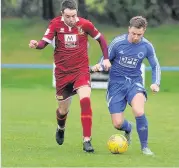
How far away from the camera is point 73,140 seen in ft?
41.6

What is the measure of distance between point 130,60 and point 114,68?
27cm

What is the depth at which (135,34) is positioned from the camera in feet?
35.8

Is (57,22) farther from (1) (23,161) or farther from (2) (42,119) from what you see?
(2) (42,119)

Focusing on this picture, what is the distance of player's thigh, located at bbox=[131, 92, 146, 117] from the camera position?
1080 cm

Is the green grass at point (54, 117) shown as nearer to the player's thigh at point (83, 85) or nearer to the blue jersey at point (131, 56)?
the player's thigh at point (83, 85)

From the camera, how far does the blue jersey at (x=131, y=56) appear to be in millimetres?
11125

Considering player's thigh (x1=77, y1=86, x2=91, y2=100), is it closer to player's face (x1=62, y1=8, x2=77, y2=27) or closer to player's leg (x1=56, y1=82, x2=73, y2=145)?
player's leg (x1=56, y1=82, x2=73, y2=145)

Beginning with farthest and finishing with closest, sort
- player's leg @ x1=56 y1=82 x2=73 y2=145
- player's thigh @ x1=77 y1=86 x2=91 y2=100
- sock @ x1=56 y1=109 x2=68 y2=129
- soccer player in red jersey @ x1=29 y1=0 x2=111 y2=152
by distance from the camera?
sock @ x1=56 y1=109 x2=68 y2=129 → player's leg @ x1=56 y1=82 x2=73 y2=145 → soccer player in red jersey @ x1=29 y1=0 x2=111 y2=152 → player's thigh @ x1=77 y1=86 x2=91 y2=100

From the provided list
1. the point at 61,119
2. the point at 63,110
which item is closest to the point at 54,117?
the point at 61,119

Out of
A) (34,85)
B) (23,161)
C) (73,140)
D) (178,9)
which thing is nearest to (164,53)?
(178,9)

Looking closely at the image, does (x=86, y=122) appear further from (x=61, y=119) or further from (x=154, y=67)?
(x=154, y=67)

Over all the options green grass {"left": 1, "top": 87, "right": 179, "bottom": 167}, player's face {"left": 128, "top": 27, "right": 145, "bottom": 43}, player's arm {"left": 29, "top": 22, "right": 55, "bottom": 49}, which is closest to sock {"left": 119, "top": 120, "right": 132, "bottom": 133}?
green grass {"left": 1, "top": 87, "right": 179, "bottom": 167}

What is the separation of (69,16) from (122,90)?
1.28 m

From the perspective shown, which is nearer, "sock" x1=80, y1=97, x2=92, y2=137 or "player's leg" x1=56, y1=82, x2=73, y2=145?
"sock" x1=80, y1=97, x2=92, y2=137
